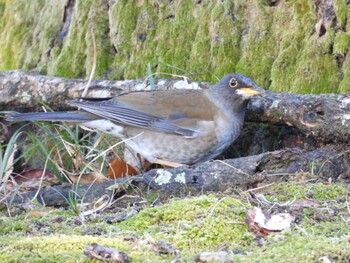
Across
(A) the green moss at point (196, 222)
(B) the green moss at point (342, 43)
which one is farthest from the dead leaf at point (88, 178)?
(B) the green moss at point (342, 43)

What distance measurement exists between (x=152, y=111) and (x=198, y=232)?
3303 mm

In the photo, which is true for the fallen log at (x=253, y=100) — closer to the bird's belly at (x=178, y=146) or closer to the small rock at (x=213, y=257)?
the bird's belly at (x=178, y=146)

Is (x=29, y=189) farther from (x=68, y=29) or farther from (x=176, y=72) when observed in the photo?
(x=68, y=29)

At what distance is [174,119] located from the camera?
24.1 feet

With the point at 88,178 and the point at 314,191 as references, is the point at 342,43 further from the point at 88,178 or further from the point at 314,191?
the point at 88,178

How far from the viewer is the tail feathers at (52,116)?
6930 mm

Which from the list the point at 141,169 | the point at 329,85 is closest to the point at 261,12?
the point at 329,85

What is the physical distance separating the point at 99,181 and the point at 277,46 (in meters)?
2.12

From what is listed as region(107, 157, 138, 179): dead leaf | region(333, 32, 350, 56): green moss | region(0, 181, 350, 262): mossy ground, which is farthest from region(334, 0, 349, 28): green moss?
region(107, 157, 138, 179): dead leaf

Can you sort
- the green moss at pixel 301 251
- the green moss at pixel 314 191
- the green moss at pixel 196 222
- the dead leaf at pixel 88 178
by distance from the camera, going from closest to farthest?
1. the green moss at pixel 301 251
2. the green moss at pixel 196 222
3. the green moss at pixel 314 191
4. the dead leaf at pixel 88 178

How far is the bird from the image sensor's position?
725cm

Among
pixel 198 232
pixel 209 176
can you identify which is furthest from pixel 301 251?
pixel 209 176

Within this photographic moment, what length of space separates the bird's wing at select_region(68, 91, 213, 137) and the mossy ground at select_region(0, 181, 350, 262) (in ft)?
7.53

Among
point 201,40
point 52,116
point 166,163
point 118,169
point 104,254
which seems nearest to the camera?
point 104,254
